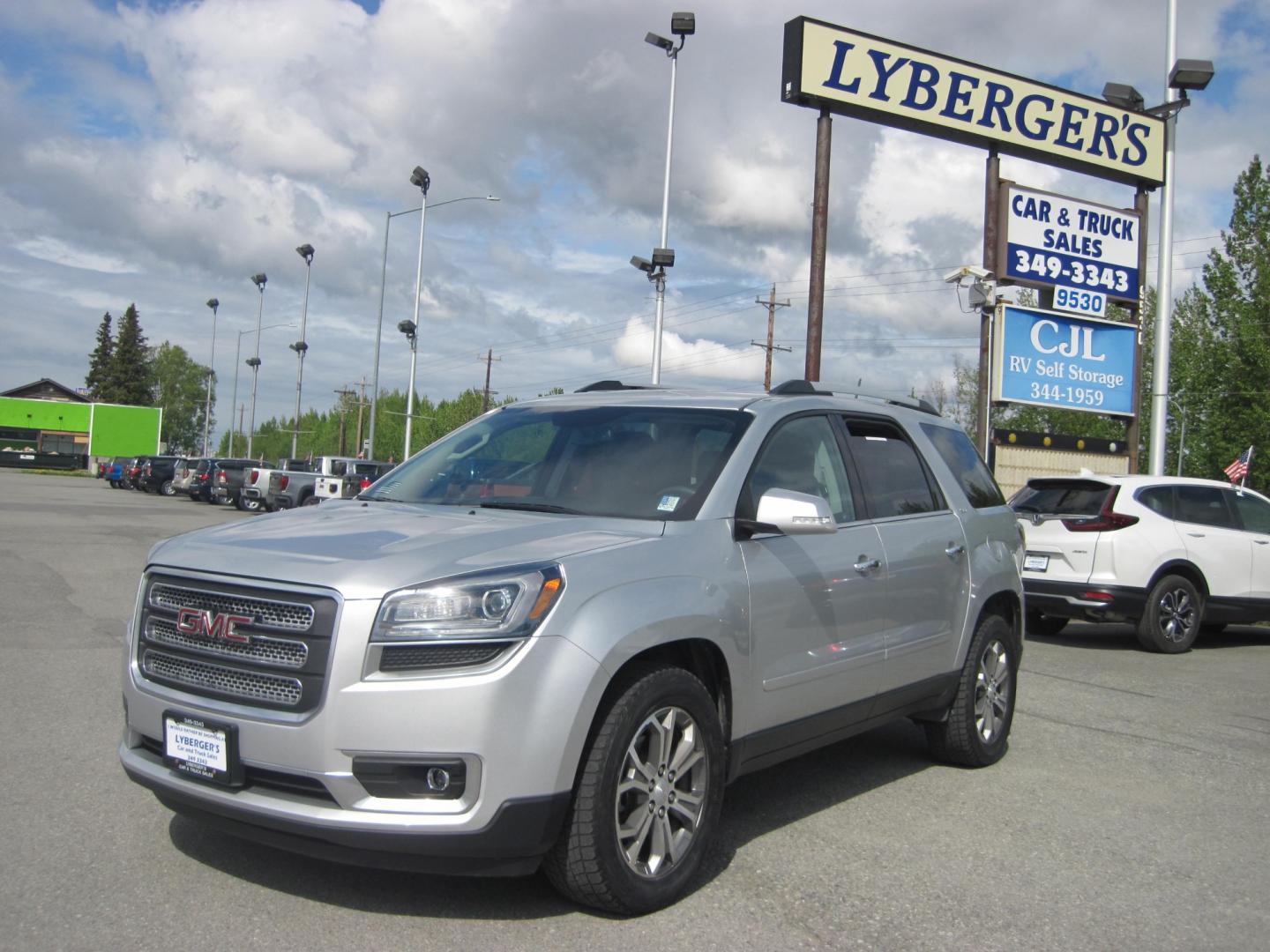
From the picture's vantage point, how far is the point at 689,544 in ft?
13.8

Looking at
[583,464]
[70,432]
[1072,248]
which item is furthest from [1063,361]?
[70,432]

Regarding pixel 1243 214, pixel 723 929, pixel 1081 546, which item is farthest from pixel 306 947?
pixel 1243 214

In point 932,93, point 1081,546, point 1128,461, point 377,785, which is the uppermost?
point 932,93

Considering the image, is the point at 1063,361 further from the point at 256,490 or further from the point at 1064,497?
the point at 256,490

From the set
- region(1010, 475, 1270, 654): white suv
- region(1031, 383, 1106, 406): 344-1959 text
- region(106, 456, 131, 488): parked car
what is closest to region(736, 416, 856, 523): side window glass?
region(1010, 475, 1270, 654): white suv

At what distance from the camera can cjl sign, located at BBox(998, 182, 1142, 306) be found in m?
19.2

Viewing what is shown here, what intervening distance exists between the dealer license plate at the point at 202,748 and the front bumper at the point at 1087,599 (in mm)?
9163

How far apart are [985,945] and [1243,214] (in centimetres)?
4372

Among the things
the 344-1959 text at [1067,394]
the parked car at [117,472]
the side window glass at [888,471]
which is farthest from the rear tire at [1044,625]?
the parked car at [117,472]

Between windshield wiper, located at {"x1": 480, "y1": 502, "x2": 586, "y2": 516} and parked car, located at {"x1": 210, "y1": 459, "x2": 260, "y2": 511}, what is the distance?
34.1 m

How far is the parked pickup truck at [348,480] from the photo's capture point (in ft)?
94.5

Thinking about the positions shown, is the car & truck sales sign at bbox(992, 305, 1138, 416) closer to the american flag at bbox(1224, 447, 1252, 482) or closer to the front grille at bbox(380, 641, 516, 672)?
the american flag at bbox(1224, 447, 1252, 482)

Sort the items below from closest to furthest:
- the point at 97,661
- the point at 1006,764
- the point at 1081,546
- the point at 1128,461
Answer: the point at 1006,764, the point at 97,661, the point at 1081,546, the point at 1128,461

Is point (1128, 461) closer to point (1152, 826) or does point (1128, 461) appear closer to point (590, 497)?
point (1152, 826)
